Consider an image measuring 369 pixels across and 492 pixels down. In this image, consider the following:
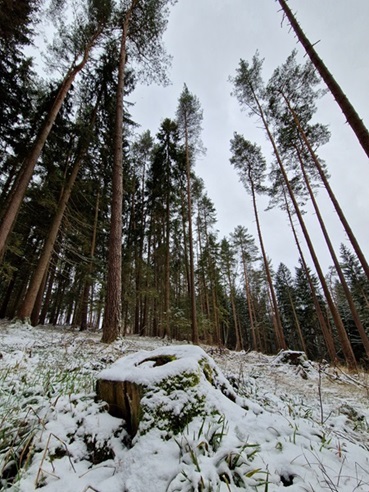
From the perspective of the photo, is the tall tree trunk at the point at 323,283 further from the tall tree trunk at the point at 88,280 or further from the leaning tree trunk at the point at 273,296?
the tall tree trunk at the point at 88,280

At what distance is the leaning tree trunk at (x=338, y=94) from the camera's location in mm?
4039

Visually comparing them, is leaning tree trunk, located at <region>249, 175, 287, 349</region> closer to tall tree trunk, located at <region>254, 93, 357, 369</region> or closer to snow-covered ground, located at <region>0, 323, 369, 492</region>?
tall tree trunk, located at <region>254, 93, 357, 369</region>

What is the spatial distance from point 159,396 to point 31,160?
342 inches

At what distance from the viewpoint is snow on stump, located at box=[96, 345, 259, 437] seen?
1.55 metres

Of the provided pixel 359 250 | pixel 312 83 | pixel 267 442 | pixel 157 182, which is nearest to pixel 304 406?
pixel 267 442

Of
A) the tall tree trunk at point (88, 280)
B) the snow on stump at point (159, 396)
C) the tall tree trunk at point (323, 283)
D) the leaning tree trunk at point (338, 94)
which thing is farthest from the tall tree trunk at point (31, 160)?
the tall tree trunk at point (323, 283)

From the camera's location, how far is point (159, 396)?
1.64 m

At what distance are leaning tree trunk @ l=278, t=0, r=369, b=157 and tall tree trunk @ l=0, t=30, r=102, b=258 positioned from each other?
836cm

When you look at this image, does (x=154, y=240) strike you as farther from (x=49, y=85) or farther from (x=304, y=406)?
(x=304, y=406)

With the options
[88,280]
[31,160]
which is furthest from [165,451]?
[88,280]

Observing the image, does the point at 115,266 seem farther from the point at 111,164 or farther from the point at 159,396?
the point at 111,164

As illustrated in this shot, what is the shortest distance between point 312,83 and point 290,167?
167 inches

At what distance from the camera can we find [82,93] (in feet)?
34.7

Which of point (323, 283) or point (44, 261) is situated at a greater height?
point (44, 261)
